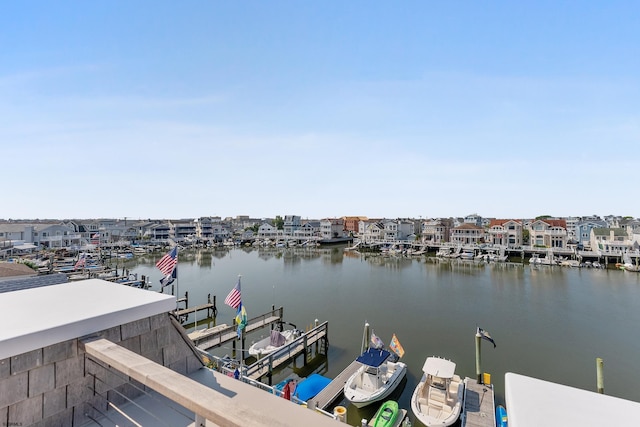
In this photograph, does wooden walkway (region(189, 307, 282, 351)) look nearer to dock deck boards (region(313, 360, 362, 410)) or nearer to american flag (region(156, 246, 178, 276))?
american flag (region(156, 246, 178, 276))

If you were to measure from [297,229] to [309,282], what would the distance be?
54303 mm

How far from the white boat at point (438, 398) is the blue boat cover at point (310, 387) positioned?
3635mm

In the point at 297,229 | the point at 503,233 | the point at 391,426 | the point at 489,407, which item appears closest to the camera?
the point at 391,426

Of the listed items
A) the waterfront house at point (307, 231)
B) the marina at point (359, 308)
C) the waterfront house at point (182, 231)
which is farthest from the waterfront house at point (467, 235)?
the waterfront house at point (182, 231)

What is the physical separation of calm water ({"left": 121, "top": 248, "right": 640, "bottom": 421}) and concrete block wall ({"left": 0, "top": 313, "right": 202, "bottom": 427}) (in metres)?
11.2

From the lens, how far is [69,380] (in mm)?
3068

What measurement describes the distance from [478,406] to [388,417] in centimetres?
359

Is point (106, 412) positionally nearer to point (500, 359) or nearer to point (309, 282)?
point (500, 359)

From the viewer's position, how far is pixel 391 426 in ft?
34.1

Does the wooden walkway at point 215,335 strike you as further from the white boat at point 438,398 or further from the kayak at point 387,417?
the white boat at point 438,398

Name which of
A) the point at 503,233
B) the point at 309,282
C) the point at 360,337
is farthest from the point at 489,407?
the point at 503,233

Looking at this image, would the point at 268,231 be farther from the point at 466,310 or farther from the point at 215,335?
the point at 215,335

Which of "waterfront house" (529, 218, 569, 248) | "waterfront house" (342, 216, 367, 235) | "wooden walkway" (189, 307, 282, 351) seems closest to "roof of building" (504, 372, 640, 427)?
"wooden walkway" (189, 307, 282, 351)

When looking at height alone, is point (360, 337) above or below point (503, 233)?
below
